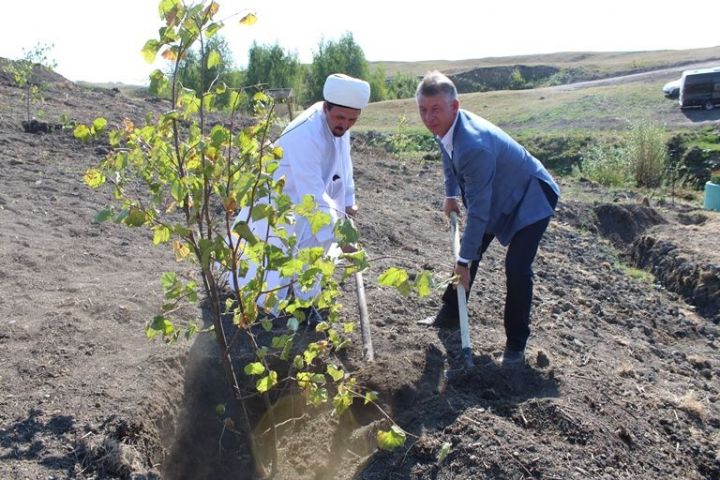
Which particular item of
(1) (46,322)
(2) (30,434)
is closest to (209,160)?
(2) (30,434)

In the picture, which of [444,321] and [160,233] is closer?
[160,233]

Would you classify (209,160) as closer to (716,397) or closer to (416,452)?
(416,452)

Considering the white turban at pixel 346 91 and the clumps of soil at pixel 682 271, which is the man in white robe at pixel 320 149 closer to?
the white turban at pixel 346 91

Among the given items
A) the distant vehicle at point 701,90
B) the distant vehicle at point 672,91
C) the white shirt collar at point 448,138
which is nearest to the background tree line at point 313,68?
the distant vehicle at point 672,91

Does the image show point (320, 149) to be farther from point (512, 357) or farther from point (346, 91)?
point (512, 357)

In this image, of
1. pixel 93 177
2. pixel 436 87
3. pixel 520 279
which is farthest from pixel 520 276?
pixel 93 177

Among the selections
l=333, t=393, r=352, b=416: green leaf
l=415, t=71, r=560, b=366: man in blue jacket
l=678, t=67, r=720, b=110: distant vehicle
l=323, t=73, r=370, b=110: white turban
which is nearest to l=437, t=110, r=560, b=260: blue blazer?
l=415, t=71, r=560, b=366: man in blue jacket

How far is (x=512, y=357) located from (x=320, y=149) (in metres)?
1.76

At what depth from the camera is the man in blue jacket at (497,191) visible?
13.7ft

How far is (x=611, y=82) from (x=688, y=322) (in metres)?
33.4

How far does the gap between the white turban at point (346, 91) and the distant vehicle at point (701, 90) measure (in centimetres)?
2027

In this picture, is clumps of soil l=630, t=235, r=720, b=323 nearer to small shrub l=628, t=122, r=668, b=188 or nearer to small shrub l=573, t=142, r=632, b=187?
small shrub l=573, t=142, r=632, b=187

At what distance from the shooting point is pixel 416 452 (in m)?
3.59

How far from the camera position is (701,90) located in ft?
72.6
